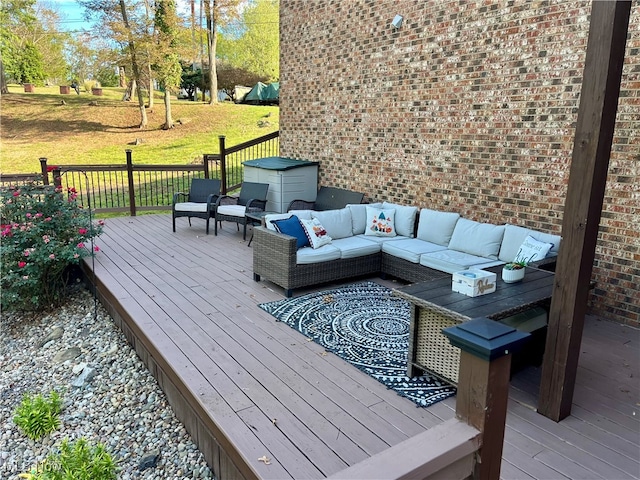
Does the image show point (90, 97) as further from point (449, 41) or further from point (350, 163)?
point (449, 41)

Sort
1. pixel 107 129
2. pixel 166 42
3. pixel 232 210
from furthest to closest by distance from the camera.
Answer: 1. pixel 107 129
2. pixel 166 42
3. pixel 232 210

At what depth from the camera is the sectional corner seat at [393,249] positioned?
14.9 feet

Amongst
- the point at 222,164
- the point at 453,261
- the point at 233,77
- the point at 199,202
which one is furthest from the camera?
the point at 233,77

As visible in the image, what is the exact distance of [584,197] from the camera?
2.31 meters

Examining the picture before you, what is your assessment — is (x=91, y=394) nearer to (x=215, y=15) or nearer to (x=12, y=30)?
(x=215, y=15)

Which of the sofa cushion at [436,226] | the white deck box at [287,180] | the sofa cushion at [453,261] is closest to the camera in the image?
the sofa cushion at [453,261]

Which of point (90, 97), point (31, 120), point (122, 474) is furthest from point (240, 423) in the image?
point (90, 97)

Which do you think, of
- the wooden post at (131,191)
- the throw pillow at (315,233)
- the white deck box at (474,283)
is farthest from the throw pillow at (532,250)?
the wooden post at (131,191)

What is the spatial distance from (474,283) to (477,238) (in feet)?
6.07

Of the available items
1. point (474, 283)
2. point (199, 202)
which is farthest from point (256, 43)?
point (474, 283)

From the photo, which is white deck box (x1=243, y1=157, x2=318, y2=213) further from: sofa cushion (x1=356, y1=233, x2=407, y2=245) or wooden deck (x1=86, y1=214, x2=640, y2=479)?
wooden deck (x1=86, y1=214, x2=640, y2=479)

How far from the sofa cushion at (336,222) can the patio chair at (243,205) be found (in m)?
1.88

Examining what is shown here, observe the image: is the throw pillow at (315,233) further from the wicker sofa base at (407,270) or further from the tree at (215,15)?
the tree at (215,15)

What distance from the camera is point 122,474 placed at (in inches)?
112
